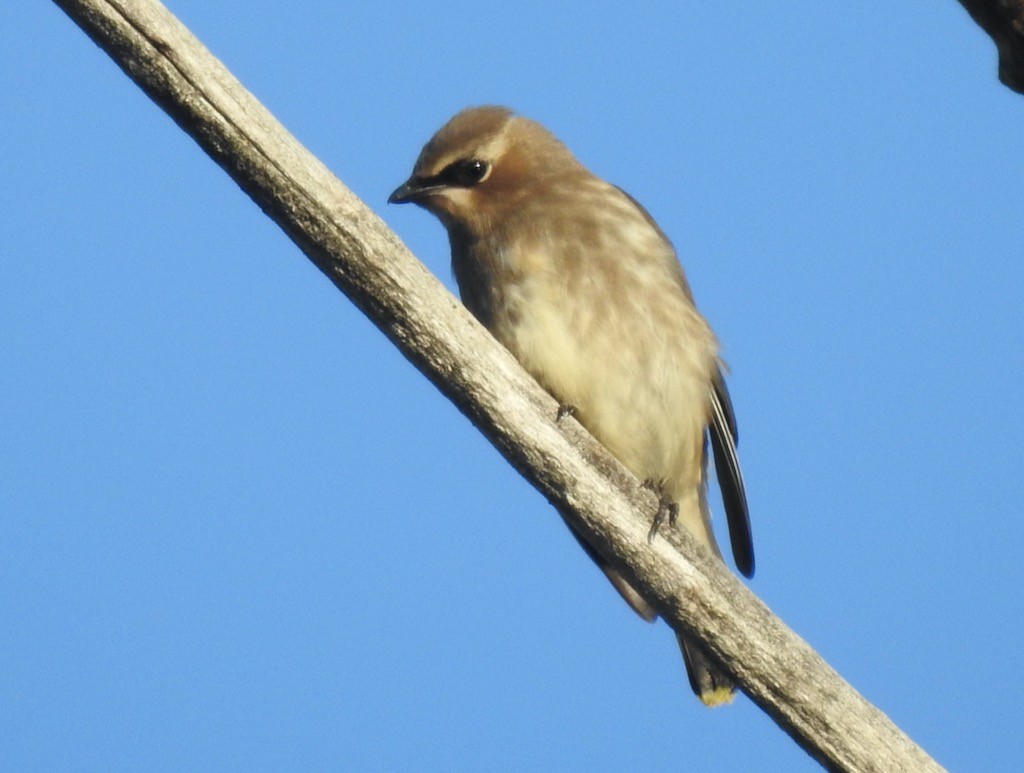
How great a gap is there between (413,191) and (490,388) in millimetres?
1770

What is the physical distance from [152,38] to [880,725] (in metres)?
2.99

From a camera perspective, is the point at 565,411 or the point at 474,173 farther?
the point at 474,173

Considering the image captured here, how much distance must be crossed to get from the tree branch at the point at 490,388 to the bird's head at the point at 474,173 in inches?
58.9

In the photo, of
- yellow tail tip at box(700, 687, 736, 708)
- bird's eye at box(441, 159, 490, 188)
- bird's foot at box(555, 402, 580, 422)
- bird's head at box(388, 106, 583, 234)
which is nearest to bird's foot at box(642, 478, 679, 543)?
bird's foot at box(555, 402, 580, 422)

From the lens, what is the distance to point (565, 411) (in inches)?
210

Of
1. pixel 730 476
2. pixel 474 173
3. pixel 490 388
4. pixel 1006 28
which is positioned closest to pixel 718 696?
pixel 730 476

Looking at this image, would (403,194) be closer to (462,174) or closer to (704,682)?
(462,174)

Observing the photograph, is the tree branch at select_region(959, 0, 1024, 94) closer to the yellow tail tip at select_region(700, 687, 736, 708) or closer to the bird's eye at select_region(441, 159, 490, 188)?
the bird's eye at select_region(441, 159, 490, 188)

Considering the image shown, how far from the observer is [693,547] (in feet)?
17.0

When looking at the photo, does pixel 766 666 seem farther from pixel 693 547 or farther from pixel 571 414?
pixel 571 414

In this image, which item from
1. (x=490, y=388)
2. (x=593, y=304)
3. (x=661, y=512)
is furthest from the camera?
(x=593, y=304)

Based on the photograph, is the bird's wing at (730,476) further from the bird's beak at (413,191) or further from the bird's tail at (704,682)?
the bird's beak at (413,191)

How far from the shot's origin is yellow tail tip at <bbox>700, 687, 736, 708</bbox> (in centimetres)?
633

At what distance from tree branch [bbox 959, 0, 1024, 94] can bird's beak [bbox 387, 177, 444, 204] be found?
3.04 m
